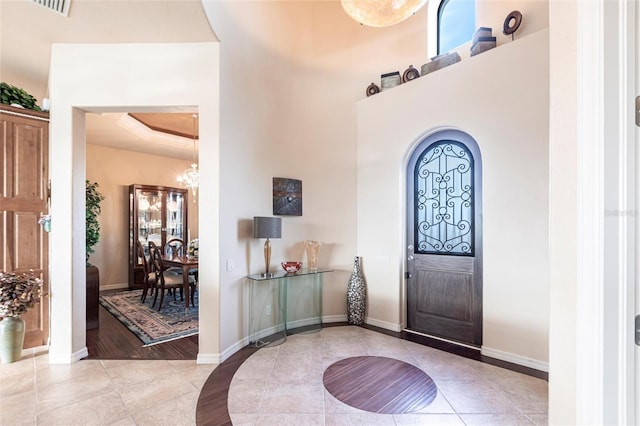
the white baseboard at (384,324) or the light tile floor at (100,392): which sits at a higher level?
the light tile floor at (100,392)

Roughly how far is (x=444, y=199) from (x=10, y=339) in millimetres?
4771

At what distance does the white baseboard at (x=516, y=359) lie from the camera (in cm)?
282

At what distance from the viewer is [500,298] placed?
10.1ft

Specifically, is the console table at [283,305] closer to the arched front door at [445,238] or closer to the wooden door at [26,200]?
the arched front door at [445,238]

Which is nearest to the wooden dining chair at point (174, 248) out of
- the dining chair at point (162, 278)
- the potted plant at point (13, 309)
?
the dining chair at point (162, 278)

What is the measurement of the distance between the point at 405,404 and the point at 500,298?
1.56m

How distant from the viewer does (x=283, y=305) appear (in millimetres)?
3695

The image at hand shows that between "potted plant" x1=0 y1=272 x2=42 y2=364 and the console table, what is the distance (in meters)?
2.12

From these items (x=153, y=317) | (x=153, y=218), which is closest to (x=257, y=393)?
(x=153, y=317)

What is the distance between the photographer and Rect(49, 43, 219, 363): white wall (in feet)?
9.75

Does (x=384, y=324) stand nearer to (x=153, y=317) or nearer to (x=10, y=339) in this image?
(x=153, y=317)

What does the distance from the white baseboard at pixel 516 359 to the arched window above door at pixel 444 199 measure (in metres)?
1.03

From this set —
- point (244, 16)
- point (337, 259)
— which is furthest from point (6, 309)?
point (244, 16)

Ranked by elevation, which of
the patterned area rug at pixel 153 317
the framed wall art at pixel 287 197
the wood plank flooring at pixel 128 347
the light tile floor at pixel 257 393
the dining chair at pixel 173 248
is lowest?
the patterned area rug at pixel 153 317
